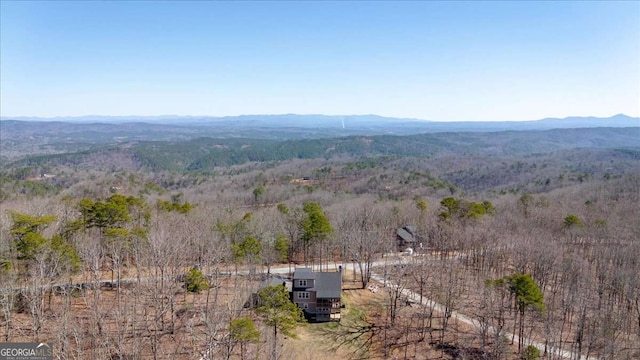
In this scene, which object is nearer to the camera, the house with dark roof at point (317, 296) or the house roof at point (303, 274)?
the house with dark roof at point (317, 296)

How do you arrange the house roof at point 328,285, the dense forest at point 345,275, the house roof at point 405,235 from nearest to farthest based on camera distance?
the dense forest at point 345,275 → the house roof at point 328,285 → the house roof at point 405,235

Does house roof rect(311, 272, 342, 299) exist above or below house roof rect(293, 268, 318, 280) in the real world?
below

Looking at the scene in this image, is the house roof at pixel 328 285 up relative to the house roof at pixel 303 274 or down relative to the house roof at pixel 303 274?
down

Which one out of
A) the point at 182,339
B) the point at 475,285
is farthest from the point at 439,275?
the point at 182,339

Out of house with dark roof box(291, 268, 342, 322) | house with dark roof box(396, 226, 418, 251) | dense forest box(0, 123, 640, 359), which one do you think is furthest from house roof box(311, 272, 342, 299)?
house with dark roof box(396, 226, 418, 251)

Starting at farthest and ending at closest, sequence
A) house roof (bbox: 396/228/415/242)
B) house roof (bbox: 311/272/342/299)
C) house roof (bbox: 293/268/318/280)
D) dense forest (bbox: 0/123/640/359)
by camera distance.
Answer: house roof (bbox: 396/228/415/242) → house roof (bbox: 293/268/318/280) → house roof (bbox: 311/272/342/299) → dense forest (bbox: 0/123/640/359)

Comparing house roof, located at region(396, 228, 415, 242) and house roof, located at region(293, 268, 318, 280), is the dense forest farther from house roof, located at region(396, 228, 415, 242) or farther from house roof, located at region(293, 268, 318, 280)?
house roof, located at region(293, 268, 318, 280)

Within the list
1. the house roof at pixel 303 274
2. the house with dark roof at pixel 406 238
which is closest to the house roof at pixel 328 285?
the house roof at pixel 303 274

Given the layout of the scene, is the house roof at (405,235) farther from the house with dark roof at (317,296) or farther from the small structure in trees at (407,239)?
the house with dark roof at (317,296)
